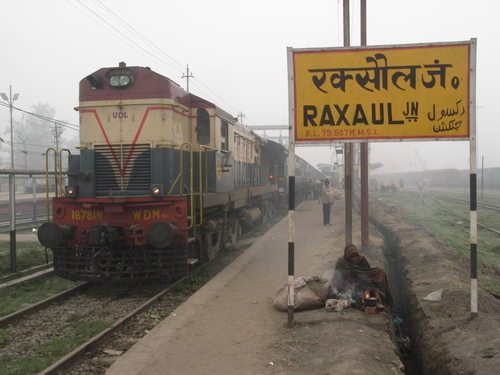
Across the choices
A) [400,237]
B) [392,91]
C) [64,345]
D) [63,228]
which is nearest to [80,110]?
[63,228]

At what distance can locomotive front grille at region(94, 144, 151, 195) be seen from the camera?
27.2 ft

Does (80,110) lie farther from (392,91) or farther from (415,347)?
(415,347)

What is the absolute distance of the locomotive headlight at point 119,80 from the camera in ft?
27.7

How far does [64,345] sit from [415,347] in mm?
4584

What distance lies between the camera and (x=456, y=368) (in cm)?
436

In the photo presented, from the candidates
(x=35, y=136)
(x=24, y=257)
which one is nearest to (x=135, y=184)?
(x=24, y=257)

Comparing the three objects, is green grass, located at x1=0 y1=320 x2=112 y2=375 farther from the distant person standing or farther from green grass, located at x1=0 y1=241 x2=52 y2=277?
the distant person standing

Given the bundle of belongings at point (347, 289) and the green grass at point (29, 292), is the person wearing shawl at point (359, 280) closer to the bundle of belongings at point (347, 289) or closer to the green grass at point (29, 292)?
the bundle of belongings at point (347, 289)

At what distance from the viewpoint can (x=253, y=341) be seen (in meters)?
5.30

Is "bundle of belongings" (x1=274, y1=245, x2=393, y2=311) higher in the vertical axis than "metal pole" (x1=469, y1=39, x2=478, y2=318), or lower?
lower

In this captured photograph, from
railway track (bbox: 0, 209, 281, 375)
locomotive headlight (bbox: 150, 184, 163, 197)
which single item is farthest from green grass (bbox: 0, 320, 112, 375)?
locomotive headlight (bbox: 150, 184, 163, 197)

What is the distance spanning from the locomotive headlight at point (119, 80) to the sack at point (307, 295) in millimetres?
4945

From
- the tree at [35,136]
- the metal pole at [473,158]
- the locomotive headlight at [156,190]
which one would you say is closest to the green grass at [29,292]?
the locomotive headlight at [156,190]

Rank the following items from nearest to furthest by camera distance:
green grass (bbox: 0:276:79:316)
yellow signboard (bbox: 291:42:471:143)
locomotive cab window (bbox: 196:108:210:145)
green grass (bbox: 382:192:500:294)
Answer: yellow signboard (bbox: 291:42:471:143), green grass (bbox: 0:276:79:316), green grass (bbox: 382:192:500:294), locomotive cab window (bbox: 196:108:210:145)
